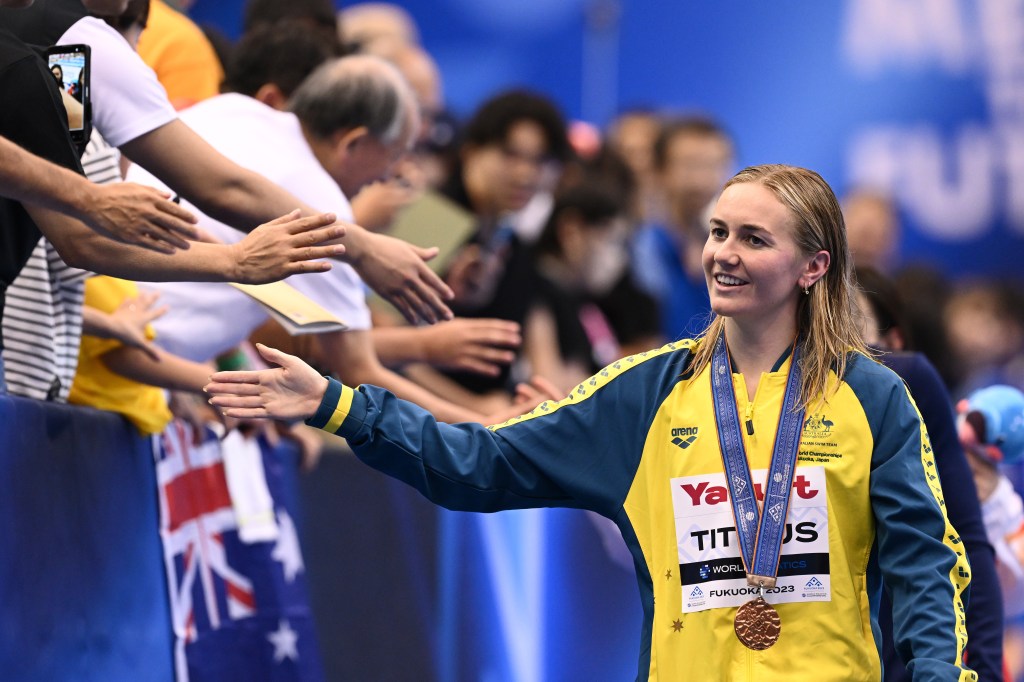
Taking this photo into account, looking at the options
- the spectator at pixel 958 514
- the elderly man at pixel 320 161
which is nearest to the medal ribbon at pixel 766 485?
the spectator at pixel 958 514

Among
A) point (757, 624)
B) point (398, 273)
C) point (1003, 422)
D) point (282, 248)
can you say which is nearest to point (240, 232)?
point (398, 273)

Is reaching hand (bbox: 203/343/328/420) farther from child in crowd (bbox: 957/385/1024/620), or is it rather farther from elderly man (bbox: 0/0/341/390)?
child in crowd (bbox: 957/385/1024/620)

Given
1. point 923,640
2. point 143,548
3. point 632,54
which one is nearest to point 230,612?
point 143,548

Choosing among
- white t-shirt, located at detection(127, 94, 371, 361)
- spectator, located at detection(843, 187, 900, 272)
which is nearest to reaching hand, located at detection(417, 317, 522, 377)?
white t-shirt, located at detection(127, 94, 371, 361)

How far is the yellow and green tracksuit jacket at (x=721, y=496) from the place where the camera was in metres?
3.72

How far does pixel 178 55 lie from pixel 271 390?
2924 millimetres

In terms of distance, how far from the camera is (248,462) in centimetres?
590

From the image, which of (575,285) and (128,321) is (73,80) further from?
(575,285)

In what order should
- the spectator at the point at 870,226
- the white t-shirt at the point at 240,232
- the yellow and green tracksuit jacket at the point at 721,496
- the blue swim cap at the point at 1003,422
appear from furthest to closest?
1. the spectator at the point at 870,226
2. the blue swim cap at the point at 1003,422
3. the white t-shirt at the point at 240,232
4. the yellow and green tracksuit jacket at the point at 721,496

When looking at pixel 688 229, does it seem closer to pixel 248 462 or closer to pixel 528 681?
pixel 528 681

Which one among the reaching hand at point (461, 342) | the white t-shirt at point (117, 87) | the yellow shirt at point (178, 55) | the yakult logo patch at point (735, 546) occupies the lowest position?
the yakult logo patch at point (735, 546)

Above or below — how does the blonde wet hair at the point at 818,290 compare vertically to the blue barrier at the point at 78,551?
above

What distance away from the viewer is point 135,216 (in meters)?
3.89

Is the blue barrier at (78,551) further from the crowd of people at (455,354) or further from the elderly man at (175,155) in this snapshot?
the elderly man at (175,155)
